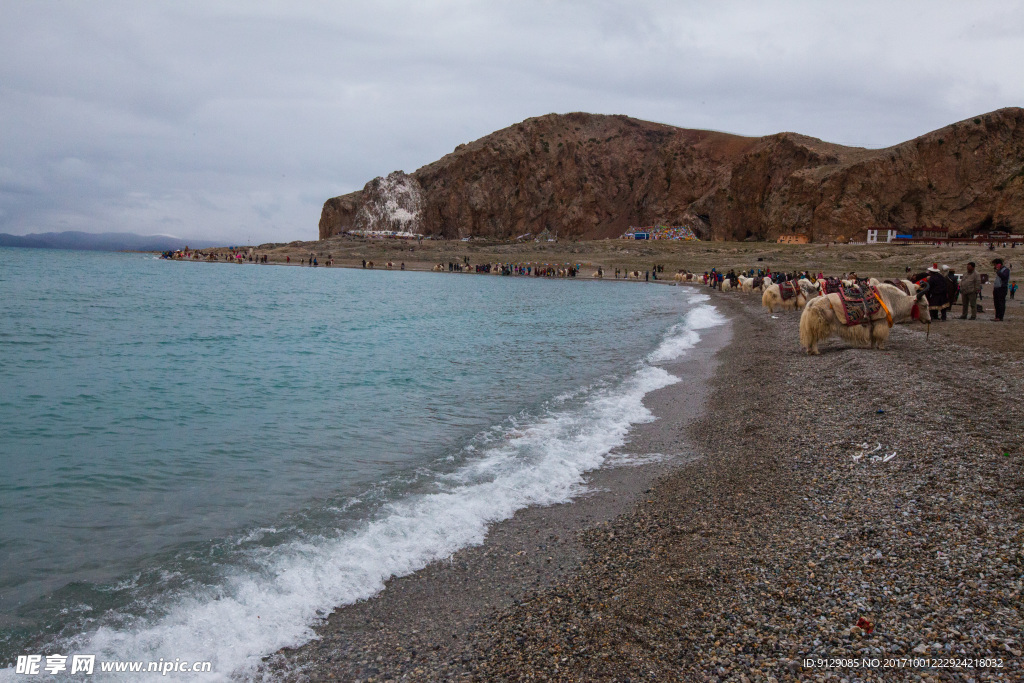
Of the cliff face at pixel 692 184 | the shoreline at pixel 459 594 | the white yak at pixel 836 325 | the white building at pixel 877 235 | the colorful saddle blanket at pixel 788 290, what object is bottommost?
the shoreline at pixel 459 594

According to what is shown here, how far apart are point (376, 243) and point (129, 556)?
113 metres

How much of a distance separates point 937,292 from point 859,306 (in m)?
7.68

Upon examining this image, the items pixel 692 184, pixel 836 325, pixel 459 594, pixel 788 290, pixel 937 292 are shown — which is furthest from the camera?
pixel 692 184

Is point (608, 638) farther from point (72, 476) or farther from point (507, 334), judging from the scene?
point (507, 334)

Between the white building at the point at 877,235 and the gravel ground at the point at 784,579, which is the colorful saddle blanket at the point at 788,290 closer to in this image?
the gravel ground at the point at 784,579

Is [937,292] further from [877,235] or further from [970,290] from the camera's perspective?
[877,235]

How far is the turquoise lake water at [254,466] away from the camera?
17.0 feet

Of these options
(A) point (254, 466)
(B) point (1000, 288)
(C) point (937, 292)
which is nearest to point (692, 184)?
(C) point (937, 292)

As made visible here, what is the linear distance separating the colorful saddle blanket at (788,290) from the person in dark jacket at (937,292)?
8187 millimetres

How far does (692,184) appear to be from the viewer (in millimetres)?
152250

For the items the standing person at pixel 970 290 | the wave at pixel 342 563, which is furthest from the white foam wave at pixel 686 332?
the wave at pixel 342 563

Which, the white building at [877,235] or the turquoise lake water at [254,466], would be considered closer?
the turquoise lake water at [254,466]

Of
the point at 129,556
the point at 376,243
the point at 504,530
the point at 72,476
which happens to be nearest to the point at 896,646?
the point at 504,530

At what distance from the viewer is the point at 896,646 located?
3805 mm
